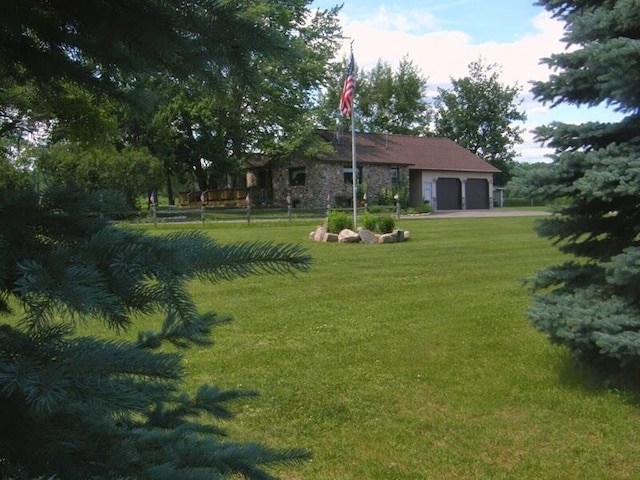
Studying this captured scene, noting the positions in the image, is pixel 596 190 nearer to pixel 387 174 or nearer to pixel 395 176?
pixel 387 174

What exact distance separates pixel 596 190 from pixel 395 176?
128 ft

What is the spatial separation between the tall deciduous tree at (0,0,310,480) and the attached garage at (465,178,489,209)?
4599 centimetres

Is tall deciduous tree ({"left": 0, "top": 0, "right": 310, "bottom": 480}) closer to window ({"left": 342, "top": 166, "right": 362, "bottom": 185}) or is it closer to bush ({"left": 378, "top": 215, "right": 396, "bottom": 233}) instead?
bush ({"left": 378, "top": 215, "right": 396, "bottom": 233})

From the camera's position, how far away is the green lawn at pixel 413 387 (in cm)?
380

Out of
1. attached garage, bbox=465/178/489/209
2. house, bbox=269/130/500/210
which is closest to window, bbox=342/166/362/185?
house, bbox=269/130/500/210

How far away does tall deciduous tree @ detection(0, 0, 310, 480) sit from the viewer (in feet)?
3.69

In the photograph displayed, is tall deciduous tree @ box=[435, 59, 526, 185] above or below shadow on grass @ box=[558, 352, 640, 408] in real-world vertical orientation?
above

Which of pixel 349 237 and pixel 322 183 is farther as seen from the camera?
pixel 322 183

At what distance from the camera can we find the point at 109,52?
1.62m

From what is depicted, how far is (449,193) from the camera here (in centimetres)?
4522

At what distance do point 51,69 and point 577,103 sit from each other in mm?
4498

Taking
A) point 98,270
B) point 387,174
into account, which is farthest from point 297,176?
point 98,270

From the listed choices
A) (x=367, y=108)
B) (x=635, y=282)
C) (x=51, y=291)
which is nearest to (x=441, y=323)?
(x=635, y=282)

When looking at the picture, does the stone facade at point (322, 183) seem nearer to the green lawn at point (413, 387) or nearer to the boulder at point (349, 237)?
the boulder at point (349, 237)
